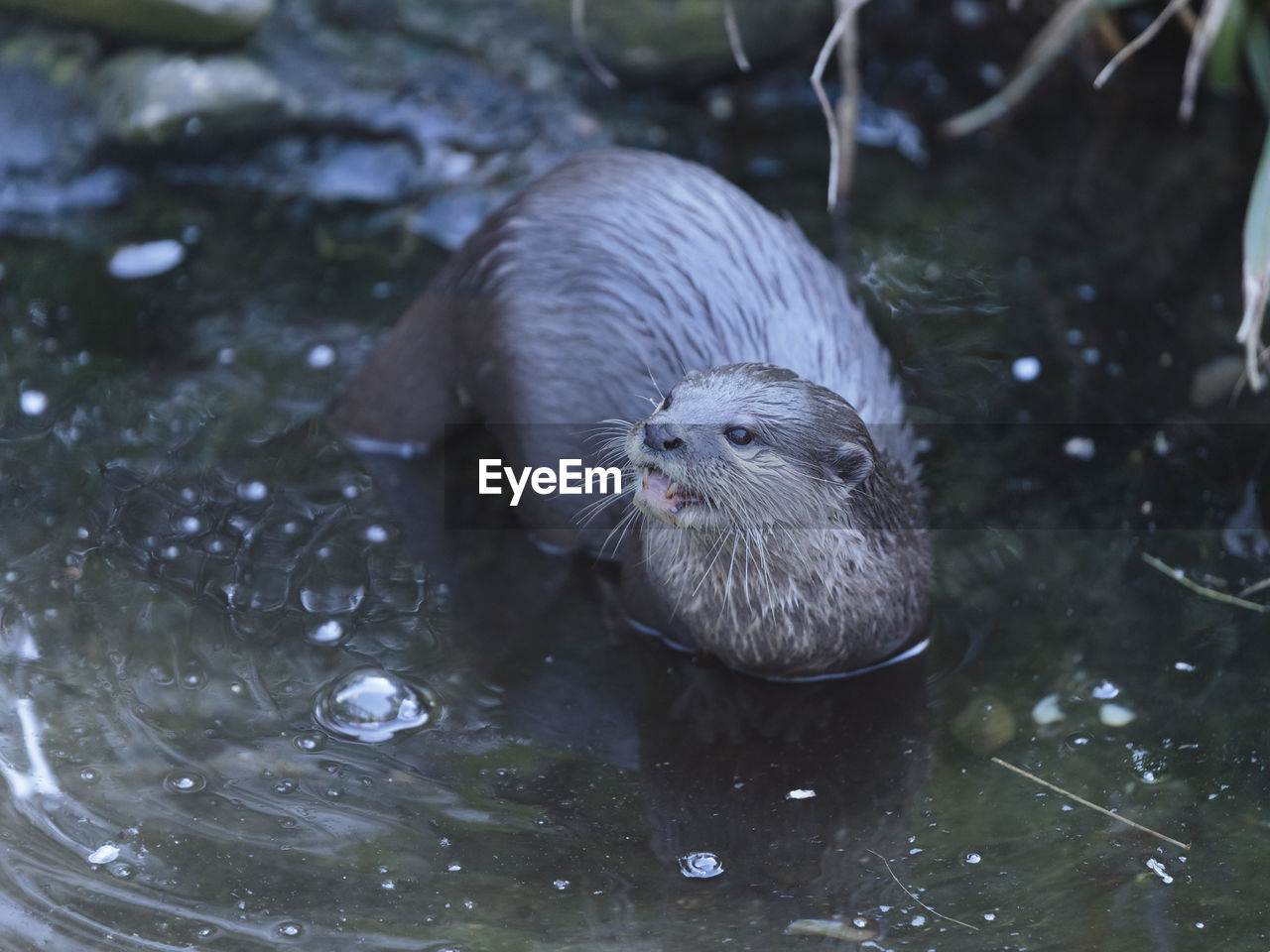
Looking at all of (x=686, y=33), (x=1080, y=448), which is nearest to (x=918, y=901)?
(x=1080, y=448)

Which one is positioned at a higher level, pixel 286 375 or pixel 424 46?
pixel 424 46

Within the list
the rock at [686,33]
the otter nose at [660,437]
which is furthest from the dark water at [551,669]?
the rock at [686,33]

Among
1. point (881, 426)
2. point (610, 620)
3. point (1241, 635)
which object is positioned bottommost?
point (610, 620)

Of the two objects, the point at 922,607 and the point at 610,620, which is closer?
the point at 922,607

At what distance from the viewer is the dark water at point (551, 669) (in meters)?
1.87

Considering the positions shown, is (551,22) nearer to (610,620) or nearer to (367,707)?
(610,620)

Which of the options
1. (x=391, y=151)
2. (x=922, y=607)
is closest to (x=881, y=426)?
(x=922, y=607)

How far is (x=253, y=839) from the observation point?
6.31 ft

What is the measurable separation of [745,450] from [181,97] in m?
2.01

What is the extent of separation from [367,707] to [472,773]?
8.4 inches

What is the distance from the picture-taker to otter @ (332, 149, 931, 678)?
2068 mm
